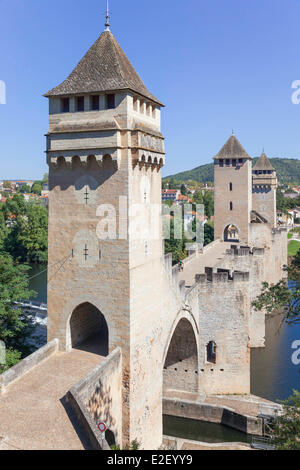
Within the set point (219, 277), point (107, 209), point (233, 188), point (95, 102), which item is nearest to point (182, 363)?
point (219, 277)

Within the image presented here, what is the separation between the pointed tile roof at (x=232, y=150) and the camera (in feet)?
119

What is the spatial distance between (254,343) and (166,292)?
13.8 meters

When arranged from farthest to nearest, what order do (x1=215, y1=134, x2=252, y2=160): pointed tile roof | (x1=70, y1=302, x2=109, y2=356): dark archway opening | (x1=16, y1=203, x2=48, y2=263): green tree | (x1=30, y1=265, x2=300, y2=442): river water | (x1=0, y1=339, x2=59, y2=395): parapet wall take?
(x1=16, y1=203, x2=48, y2=263): green tree < (x1=215, y1=134, x2=252, y2=160): pointed tile roof < (x1=30, y1=265, x2=300, y2=442): river water < (x1=70, y1=302, x2=109, y2=356): dark archway opening < (x1=0, y1=339, x2=59, y2=395): parapet wall

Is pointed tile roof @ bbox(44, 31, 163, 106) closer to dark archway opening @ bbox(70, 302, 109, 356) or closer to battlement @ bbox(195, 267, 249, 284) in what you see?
dark archway opening @ bbox(70, 302, 109, 356)

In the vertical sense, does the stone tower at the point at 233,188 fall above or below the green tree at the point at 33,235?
above

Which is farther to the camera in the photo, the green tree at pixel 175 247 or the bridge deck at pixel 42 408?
the green tree at pixel 175 247

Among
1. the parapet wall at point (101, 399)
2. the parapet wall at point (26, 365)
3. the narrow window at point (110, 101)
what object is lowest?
the parapet wall at point (101, 399)

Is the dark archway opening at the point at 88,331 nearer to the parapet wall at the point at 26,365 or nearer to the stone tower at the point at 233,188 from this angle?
the parapet wall at the point at 26,365

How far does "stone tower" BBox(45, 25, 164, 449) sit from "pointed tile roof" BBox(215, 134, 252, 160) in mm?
22681

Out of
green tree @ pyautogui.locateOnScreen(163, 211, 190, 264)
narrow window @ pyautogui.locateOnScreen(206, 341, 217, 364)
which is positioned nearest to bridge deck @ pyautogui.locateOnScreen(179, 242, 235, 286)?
narrow window @ pyautogui.locateOnScreen(206, 341, 217, 364)

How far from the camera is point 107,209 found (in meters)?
13.2

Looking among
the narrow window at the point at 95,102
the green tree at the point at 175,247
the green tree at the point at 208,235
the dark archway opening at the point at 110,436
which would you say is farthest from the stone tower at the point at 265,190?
the dark archway opening at the point at 110,436

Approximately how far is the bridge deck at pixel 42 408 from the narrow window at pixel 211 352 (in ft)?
31.9

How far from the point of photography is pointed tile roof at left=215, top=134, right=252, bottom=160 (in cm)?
3625
